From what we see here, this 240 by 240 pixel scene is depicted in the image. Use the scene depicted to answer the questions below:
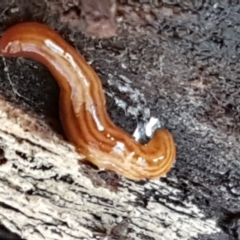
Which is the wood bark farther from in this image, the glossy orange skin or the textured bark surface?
the glossy orange skin

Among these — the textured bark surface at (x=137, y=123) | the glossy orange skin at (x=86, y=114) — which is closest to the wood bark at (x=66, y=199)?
the textured bark surface at (x=137, y=123)

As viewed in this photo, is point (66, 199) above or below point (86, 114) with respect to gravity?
below

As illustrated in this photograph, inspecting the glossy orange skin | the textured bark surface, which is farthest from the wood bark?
the glossy orange skin

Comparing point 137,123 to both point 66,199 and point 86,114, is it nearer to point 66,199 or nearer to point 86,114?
point 86,114

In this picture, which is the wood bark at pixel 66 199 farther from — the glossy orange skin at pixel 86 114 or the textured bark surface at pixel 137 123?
the glossy orange skin at pixel 86 114

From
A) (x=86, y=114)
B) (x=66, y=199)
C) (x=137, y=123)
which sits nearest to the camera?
(x=86, y=114)

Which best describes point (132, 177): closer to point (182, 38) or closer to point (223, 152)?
Result: point (223, 152)

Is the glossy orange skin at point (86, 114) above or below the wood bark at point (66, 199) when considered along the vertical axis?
above

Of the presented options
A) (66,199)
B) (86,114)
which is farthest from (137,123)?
(66,199)

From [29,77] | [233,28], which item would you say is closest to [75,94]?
[29,77]
